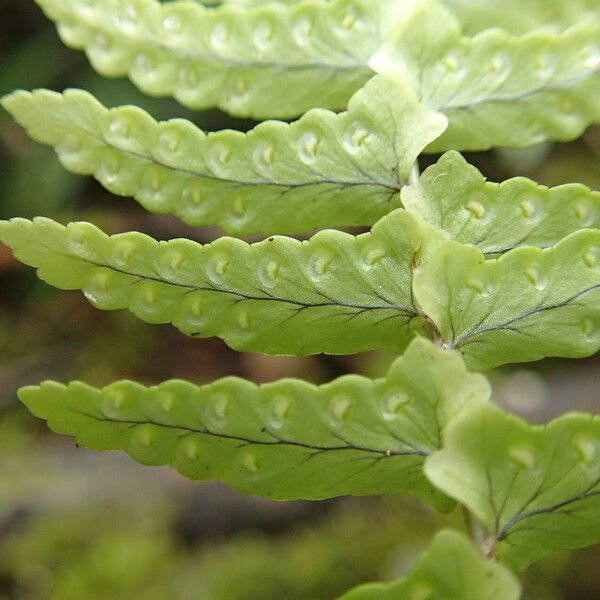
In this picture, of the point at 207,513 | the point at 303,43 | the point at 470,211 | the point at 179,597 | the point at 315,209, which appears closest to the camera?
the point at 470,211

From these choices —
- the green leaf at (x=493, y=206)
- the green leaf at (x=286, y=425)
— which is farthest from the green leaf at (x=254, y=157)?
the green leaf at (x=286, y=425)

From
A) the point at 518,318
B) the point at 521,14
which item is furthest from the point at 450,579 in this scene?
the point at 521,14

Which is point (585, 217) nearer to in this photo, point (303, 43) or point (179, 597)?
point (303, 43)

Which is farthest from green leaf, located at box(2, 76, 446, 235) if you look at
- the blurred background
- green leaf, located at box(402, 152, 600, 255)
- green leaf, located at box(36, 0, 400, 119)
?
the blurred background

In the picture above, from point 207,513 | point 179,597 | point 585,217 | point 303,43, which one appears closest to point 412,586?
point 585,217

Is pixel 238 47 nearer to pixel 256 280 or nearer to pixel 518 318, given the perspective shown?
pixel 256 280

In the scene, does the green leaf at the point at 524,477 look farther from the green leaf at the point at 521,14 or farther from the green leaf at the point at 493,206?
the green leaf at the point at 521,14
